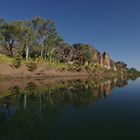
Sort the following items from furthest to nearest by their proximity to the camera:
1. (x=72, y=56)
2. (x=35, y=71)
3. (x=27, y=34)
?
(x=72, y=56)
(x=27, y=34)
(x=35, y=71)

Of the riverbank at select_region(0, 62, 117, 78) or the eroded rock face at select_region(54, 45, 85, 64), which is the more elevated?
the eroded rock face at select_region(54, 45, 85, 64)

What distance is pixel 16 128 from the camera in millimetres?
16422

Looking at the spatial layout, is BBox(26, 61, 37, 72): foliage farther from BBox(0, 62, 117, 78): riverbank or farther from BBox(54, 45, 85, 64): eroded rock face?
BBox(54, 45, 85, 64): eroded rock face

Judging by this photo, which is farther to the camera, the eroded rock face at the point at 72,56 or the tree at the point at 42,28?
the eroded rock face at the point at 72,56

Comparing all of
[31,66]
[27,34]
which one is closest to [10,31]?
[27,34]

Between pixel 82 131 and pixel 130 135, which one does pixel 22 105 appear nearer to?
pixel 82 131

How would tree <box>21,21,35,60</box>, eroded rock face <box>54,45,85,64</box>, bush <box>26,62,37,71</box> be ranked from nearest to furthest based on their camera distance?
bush <box>26,62,37,71</box>, tree <box>21,21,35,60</box>, eroded rock face <box>54,45,85,64</box>

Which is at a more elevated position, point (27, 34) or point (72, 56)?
point (27, 34)

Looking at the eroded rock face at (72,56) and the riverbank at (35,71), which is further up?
the eroded rock face at (72,56)

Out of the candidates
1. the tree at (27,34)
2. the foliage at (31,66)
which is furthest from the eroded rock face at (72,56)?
the foliage at (31,66)

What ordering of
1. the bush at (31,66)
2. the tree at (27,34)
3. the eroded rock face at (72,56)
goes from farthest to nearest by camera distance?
the eroded rock face at (72,56) < the tree at (27,34) < the bush at (31,66)

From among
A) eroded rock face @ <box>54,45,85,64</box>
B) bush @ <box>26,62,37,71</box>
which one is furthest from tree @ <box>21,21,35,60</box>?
eroded rock face @ <box>54,45,85,64</box>

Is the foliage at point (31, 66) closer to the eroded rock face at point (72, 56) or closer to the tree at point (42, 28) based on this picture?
the tree at point (42, 28)

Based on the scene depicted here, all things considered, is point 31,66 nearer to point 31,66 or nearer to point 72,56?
point 31,66
